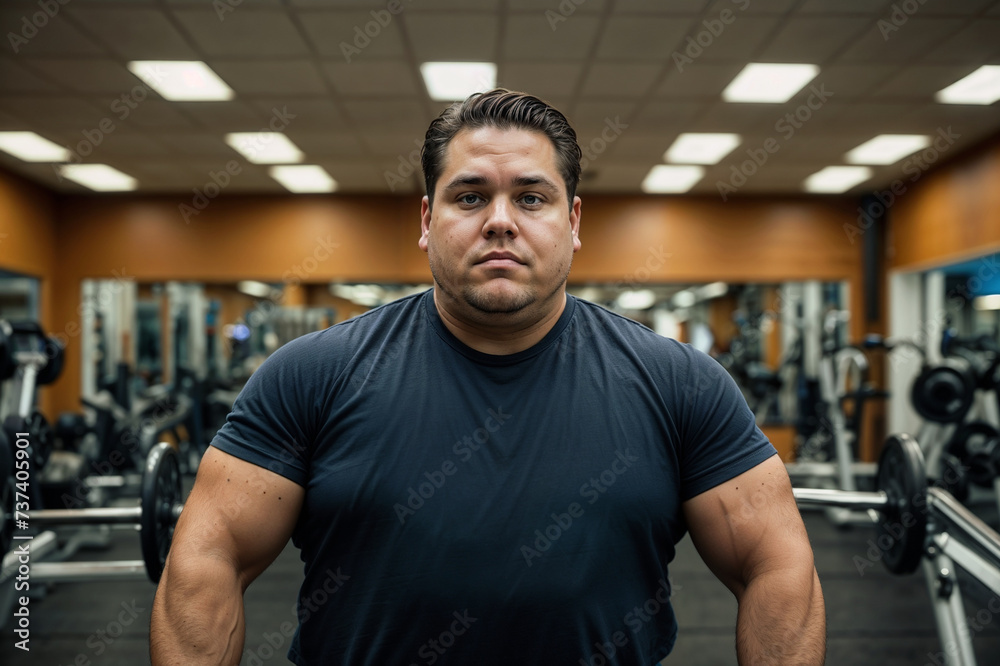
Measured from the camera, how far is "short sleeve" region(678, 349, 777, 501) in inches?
39.2

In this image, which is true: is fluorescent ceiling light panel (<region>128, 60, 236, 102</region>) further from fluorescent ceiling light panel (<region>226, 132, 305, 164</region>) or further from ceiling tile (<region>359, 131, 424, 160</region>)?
ceiling tile (<region>359, 131, 424, 160</region>)

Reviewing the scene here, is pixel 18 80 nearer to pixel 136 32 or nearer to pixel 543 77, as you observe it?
pixel 136 32

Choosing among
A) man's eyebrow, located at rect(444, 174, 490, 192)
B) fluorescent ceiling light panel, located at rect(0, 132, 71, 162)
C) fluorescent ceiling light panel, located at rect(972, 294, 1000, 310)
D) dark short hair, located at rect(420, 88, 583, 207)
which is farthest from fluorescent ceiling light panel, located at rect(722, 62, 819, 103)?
fluorescent ceiling light panel, located at rect(972, 294, 1000, 310)

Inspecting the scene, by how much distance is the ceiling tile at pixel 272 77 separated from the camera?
4121 mm

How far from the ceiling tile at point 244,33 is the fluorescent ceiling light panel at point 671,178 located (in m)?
3.59

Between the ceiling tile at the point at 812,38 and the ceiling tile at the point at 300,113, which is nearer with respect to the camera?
the ceiling tile at the point at 812,38

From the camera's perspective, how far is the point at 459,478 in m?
0.95

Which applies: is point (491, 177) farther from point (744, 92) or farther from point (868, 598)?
point (744, 92)

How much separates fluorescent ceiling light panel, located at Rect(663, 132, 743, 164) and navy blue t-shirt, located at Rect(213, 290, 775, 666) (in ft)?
16.0

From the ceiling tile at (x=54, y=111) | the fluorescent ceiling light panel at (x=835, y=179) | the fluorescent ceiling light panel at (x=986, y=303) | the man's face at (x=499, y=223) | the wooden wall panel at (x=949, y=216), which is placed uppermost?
the ceiling tile at (x=54, y=111)

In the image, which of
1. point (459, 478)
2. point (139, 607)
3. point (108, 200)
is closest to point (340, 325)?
point (459, 478)

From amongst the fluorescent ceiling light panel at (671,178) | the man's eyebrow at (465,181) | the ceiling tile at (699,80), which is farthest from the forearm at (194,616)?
the fluorescent ceiling light panel at (671,178)

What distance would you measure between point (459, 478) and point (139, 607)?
3.17 meters

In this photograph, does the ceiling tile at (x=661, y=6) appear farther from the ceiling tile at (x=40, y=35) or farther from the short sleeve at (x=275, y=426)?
the short sleeve at (x=275, y=426)
